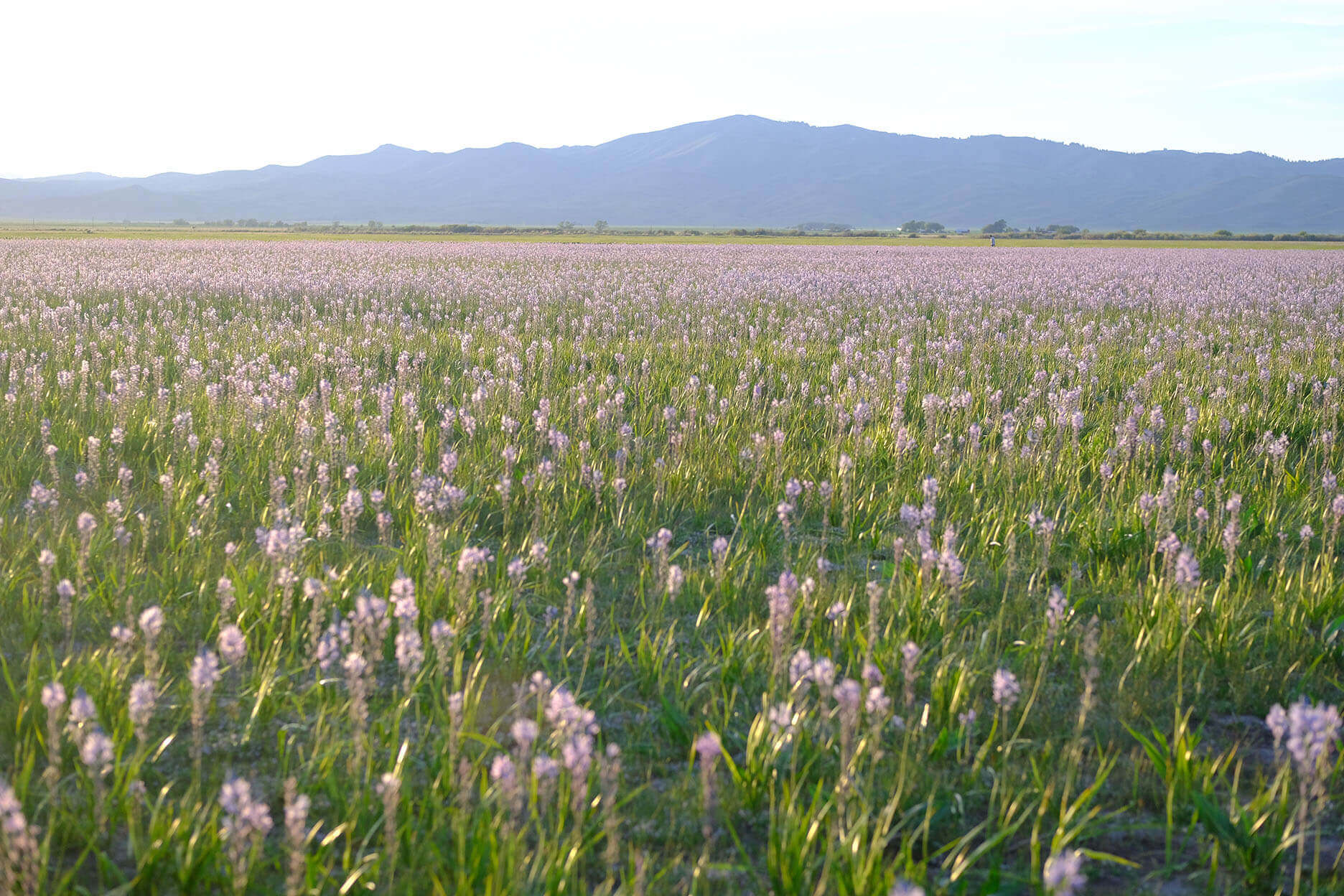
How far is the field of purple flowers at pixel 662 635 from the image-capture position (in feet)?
9.03

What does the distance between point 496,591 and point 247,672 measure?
43.3 inches

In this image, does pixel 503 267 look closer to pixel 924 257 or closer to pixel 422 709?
pixel 924 257

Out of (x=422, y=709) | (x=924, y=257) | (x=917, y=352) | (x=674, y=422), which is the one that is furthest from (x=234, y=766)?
(x=924, y=257)

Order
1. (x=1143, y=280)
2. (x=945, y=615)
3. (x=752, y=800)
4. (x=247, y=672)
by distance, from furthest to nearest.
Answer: (x=1143, y=280) < (x=945, y=615) < (x=247, y=672) < (x=752, y=800)

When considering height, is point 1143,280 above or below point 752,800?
above

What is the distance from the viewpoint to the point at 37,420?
7.17 m

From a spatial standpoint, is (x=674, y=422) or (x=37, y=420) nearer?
(x=37, y=420)

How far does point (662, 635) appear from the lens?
4.23 metres

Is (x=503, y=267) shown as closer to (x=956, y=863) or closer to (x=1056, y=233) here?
(x=956, y=863)

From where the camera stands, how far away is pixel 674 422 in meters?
7.89

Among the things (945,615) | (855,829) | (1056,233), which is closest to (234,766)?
(855,829)

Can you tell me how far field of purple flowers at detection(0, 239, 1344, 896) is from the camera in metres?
2.75

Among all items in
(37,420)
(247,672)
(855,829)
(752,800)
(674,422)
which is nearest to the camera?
(855,829)

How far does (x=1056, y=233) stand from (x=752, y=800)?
349 feet
